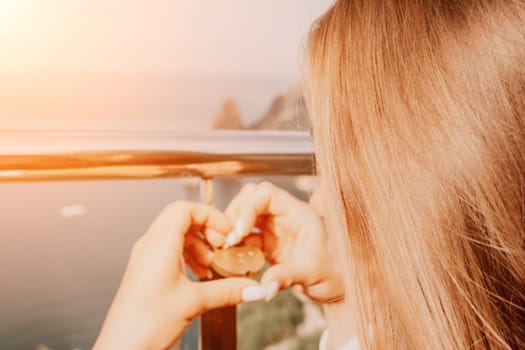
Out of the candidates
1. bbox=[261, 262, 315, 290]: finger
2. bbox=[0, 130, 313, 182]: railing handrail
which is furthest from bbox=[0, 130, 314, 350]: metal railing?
bbox=[261, 262, 315, 290]: finger

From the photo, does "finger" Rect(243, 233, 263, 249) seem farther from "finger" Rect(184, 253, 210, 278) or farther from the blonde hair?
the blonde hair

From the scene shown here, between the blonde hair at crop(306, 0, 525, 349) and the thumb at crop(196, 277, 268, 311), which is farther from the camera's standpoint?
the thumb at crop(196, 277, 268, 311)

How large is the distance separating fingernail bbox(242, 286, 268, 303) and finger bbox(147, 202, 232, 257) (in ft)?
0.31

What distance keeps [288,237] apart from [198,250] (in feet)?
0.51

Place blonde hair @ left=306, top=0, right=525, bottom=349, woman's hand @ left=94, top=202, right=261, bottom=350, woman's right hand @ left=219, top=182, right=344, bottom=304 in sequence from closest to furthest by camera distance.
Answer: blonde hair @ left=306, top=0, right=525, bottom=349 < woman's hand @ left=94, top=202, right=261, bottom=350 < woman's right hand @ left=219, top=182, right=344, bottom=304

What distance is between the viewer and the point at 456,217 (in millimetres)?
408

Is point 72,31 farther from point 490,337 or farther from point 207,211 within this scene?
point 490,337

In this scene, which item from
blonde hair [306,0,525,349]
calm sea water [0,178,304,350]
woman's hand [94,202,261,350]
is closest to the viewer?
blonde hair [306,0,525,349]

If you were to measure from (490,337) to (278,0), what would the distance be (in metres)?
1.05

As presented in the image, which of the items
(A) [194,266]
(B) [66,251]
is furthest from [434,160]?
(B) [66,251]

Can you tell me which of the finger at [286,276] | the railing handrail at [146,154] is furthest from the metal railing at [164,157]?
the finger at [286,276]

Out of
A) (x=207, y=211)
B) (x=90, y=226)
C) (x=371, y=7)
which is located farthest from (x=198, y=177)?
(x=90, y=226)

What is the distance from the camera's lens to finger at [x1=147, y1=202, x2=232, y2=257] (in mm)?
517

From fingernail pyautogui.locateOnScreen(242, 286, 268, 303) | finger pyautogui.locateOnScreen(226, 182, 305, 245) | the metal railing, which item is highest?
the metal railing
